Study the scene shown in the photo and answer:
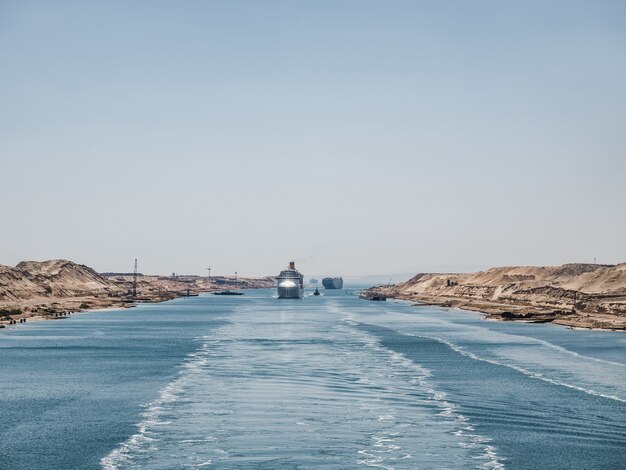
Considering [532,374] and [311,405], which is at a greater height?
[532,374]

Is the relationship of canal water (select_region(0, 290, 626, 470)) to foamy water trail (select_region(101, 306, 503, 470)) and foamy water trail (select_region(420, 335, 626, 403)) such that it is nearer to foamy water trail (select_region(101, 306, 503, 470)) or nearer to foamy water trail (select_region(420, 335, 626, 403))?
foamy water trail (select_region(101, 306, 503, 470))

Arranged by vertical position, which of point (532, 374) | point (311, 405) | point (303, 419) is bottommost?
point (303, 419)

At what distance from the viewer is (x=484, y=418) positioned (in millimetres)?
55500

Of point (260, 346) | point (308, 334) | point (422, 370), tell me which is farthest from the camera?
point (308, 334)

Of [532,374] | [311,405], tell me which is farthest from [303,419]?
[532,374]

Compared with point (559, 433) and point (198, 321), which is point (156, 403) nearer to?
point (559, 433)

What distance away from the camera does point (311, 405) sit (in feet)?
197

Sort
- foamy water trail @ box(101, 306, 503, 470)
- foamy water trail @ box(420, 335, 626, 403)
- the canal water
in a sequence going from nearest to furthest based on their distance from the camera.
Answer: foamy water trail @ box(101, 306, 503, 470) < the canal water < foamy water trail @ box(420, 335, 626, 403)

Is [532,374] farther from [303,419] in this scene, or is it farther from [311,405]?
[303,419]

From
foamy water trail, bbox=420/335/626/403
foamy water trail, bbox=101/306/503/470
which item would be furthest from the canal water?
foamy water trail, bbox=420/335/626/403

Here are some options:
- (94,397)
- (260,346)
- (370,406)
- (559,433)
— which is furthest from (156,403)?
(260,346)

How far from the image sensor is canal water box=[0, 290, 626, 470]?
44.7m

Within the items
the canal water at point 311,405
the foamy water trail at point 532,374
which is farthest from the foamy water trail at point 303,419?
the foamy water trail at point 532,374

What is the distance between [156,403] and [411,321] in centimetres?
12415
